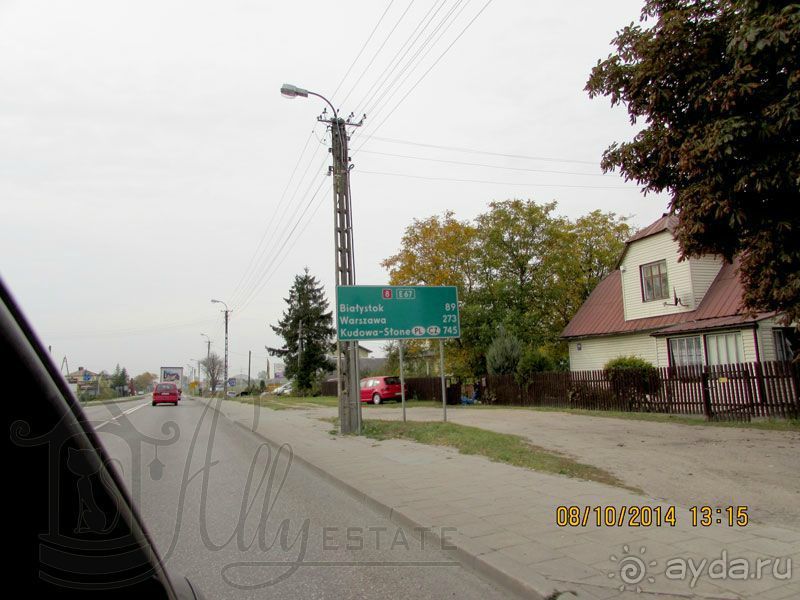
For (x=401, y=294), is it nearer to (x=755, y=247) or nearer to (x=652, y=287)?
(x=755, y=247)

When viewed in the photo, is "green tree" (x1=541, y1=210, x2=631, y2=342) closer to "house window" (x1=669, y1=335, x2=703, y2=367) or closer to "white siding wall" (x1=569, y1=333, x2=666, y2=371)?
"white siding wall" (x1=569, y1=333, x2=666, y2=371)

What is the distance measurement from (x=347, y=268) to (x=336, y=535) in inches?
371

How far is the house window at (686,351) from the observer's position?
19609mm

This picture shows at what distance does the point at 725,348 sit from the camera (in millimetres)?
18516

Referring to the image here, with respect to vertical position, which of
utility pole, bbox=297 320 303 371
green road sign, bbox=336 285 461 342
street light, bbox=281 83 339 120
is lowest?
green road sign, bbox=336 285 461 342

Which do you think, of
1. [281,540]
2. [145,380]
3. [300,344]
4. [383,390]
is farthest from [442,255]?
[145,380]

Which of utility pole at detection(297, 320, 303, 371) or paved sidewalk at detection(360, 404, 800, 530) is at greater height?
utility pole at detection(297, 320, 303, 371)

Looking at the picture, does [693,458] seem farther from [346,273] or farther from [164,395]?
[164,395]

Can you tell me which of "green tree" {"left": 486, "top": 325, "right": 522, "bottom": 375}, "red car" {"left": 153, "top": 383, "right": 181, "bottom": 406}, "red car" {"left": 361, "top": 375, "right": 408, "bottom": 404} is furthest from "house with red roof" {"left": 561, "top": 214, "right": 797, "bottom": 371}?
"red car" {"left": 153, "top": 383, "right": 181, "bottom": 406}

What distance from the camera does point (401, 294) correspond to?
15234 millimetres

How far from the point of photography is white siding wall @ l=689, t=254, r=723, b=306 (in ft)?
67.9

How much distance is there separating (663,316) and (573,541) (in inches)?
764

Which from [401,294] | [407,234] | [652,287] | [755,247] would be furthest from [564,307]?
[755,247]

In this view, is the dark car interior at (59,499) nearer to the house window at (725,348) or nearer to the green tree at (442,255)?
the house window at (725,348)
